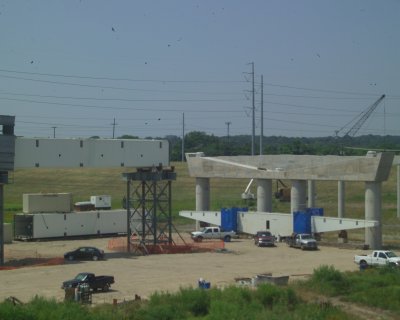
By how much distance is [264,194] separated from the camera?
57.2 metres

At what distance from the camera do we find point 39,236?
53156 mm

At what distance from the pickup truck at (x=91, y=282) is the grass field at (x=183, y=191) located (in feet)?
87.0

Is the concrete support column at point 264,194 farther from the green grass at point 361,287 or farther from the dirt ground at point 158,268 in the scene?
the green grass at point 361,287

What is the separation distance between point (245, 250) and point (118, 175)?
57481 mm

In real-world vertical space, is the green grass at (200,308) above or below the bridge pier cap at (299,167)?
below

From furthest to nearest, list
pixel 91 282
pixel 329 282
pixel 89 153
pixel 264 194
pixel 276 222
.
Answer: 1. pixel 264 194
2. pixel 276 222
3. pixel 89 153
4. pixel 329 282
5. pixel 91 282

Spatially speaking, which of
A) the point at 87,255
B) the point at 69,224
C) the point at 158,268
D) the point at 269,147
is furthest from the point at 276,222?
the point at 269,147

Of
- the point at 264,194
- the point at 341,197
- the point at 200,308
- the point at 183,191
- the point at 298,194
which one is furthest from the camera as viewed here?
the point at 183,191

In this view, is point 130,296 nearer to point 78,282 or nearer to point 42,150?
point 78,282

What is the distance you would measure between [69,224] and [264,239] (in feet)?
47.2

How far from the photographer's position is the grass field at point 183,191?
223 ft

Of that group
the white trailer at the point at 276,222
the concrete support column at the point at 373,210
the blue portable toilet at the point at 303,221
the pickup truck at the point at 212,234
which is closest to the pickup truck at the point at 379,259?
the white trailer at the point at 276,222

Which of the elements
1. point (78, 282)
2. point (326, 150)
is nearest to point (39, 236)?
point (78, 282)

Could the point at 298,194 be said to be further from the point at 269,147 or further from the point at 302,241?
the point at 269,147
